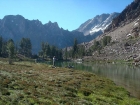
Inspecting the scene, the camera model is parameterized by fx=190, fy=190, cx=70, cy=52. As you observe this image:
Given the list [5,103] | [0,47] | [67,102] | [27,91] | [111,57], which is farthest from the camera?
[111,57]

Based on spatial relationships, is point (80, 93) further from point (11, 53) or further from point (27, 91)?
point (11, 53)

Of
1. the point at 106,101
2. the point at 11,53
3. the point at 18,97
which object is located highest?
the point at 11,53

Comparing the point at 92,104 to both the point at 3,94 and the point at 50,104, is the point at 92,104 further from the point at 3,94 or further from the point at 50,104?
the point at 3,94

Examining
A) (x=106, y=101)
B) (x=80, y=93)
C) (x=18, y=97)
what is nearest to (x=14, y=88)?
(x=18, y=97)

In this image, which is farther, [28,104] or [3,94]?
[3,94]

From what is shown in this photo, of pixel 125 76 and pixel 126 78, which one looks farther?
pixel 125 76

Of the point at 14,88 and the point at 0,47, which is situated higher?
the point at 0,47

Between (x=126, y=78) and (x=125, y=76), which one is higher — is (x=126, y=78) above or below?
below

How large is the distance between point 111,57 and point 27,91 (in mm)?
168214

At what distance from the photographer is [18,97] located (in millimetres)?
25109

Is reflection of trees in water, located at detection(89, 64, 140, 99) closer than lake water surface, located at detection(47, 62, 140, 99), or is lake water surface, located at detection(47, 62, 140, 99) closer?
reflection of trees in water, located at detection(89, 64, 140, 99)

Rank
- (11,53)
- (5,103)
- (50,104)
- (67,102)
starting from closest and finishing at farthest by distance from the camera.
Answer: (5,103), (50,104), (67,102), (11,53)

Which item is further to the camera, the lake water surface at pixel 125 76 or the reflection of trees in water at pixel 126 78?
the lake water surface at pixel 125 76

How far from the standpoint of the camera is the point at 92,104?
27.7m
